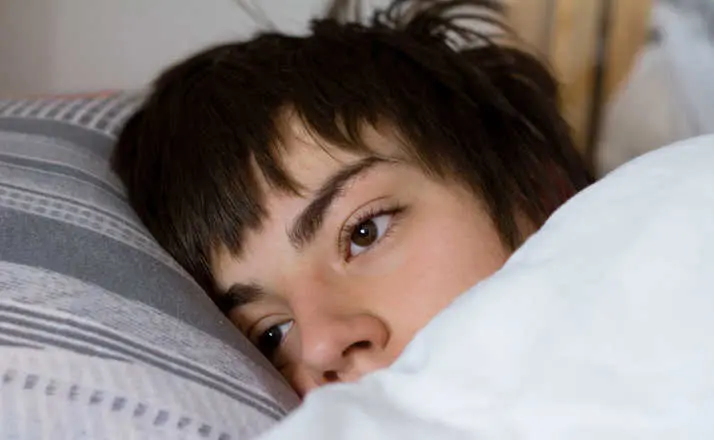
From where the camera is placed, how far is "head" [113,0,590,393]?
0.75 meters

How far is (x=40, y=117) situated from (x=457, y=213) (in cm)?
40

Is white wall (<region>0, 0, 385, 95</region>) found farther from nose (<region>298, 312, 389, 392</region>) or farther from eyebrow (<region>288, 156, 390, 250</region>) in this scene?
nose (<region>298, 312, 389, 392</region>)

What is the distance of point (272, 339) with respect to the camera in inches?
33.4

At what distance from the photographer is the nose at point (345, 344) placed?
2.28 feet

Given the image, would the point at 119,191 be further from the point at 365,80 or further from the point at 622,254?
the point at 622,254

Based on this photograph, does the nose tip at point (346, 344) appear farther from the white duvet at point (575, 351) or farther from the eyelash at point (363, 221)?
the white duvet at point (575, 351)

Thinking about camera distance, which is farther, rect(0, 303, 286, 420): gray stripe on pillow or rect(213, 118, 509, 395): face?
rect(213, 118, 509, 395): face

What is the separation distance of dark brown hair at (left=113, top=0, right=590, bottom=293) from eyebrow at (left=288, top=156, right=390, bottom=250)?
2cm

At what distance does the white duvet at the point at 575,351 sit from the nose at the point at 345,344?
0.27m

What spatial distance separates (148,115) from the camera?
93 cm

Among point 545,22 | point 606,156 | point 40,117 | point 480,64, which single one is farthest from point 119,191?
point 545,22

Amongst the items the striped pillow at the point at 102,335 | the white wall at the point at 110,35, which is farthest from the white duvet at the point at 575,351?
the white wall at the point at 110,35

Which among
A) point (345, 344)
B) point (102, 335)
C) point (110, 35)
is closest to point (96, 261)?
point (102, 335)

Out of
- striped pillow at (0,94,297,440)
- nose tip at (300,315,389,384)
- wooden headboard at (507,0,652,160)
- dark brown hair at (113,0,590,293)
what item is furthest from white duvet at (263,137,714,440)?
wooden headboard at (507,0,652,160)
